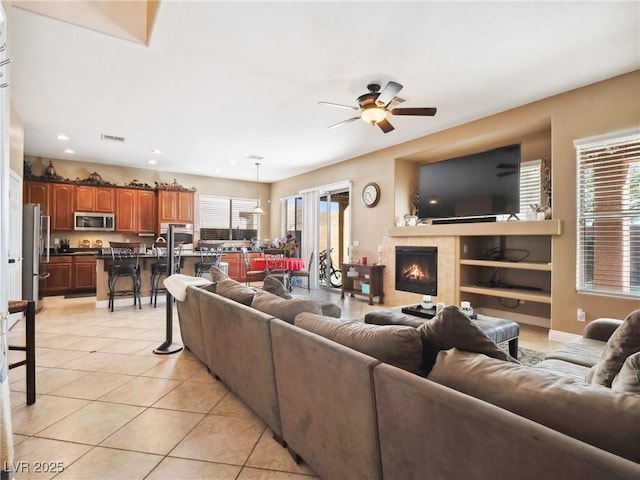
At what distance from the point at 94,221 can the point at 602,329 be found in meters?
8.43

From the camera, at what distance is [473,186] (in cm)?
501

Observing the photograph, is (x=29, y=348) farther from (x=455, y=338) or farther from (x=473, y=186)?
(x=473, y=186)

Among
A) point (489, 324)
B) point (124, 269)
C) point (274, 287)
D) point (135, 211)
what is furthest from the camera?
point (135, 211)

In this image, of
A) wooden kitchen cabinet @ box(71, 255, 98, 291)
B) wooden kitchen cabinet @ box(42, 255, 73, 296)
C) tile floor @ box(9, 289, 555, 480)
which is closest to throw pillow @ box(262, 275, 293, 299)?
A: tile floor @ box(9, 289, 555, 480)

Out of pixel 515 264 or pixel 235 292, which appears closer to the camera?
pixel 235 292

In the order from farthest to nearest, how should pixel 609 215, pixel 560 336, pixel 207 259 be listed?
pixel 207 259, pixel 560 336, pixel 609 215

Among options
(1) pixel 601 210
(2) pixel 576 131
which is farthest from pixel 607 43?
(1) pixel 601 210

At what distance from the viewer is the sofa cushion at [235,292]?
2395mm

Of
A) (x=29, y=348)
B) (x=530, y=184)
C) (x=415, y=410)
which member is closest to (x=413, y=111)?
(x=530, y=184)

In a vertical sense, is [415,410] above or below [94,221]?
below

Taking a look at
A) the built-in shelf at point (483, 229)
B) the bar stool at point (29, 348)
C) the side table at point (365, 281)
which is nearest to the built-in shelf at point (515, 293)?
the built-in shelf at point (483, 229)

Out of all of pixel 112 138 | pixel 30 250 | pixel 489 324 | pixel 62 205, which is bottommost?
pixel 489 324

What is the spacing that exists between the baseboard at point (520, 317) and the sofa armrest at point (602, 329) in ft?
7.74

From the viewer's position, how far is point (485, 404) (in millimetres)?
903
